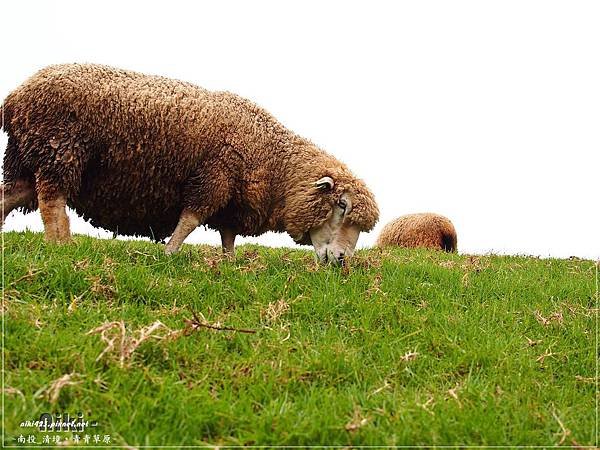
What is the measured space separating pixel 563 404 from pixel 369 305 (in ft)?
5.93

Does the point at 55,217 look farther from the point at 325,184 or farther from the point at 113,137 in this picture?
the point at 325,184

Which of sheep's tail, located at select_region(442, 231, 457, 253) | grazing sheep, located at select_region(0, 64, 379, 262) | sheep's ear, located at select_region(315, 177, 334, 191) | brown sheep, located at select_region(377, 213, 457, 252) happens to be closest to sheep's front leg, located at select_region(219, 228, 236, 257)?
grazing sheep, located at select_region(0, 64, 379, 262)

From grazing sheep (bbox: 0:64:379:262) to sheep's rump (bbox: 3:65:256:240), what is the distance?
0.04 ft

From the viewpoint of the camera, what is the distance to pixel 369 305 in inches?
204

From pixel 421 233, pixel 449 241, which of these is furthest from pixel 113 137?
pixel 449 241

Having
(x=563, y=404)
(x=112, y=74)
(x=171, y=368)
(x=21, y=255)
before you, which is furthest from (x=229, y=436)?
(x=112, y=74)

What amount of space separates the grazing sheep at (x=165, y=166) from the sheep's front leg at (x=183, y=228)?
12mm

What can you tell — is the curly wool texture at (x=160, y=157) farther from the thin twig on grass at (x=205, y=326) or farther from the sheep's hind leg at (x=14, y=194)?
the thin twig on grass at (x=205, y=326)

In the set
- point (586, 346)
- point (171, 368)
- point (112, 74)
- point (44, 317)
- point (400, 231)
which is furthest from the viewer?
point (400, 231)

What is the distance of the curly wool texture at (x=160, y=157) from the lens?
20.0ft

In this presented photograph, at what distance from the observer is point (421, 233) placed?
47.1ft

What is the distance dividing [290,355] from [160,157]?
3.32m

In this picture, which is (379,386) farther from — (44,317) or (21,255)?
(21,255)

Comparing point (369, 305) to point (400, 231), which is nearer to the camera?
point (369, 305)
